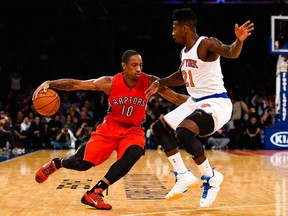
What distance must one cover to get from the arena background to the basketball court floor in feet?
44.0

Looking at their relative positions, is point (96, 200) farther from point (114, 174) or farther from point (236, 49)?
point (236, 49)

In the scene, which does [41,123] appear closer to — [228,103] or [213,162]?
[213,162]

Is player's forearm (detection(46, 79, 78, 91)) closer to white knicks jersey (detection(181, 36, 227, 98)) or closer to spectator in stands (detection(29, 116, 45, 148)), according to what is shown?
white knicks jersey (detection(181, 36, 227, 98))

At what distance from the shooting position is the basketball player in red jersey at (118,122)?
17.8 feet

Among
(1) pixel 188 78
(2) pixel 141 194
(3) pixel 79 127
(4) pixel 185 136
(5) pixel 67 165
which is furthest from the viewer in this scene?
(3) pixel 79 127

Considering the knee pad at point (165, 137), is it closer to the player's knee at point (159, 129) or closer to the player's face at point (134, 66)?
the player's knee at point (159, 129)

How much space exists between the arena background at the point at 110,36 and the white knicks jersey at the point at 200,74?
1677cm

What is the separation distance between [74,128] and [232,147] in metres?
5.33

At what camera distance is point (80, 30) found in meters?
23.1

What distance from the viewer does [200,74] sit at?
516 centimetres

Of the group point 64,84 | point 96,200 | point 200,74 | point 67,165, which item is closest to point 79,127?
point 67,165

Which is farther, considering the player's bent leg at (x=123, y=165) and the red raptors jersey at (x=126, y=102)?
the red raptors jersey at (x=126, y=102)

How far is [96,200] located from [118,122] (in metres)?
0.91

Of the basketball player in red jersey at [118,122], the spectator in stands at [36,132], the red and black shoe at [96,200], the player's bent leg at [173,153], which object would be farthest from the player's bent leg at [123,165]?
the spectator in stands at [36,132]
